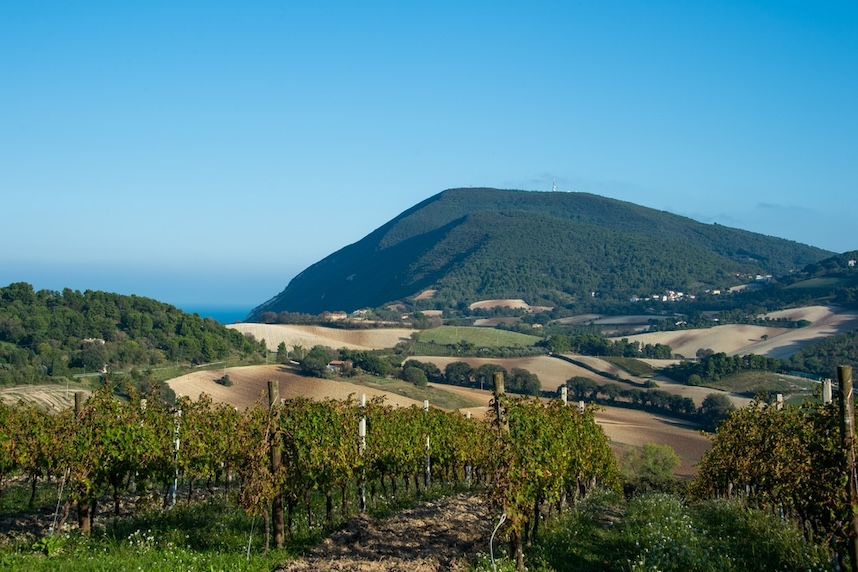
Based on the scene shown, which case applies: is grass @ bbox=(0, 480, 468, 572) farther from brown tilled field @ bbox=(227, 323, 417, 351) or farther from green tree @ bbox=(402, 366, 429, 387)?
brown tilled field @ bbox=(227, 323, 417, 351)

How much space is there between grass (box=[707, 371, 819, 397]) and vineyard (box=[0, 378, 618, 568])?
5593cm

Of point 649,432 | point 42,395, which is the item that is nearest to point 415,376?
point 649,432

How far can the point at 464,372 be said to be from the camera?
284ft

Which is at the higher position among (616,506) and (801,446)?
(801,446)

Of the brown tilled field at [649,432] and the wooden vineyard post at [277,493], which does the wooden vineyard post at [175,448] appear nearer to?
the wooden vineyard post at [277,493]

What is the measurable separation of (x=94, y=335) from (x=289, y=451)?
6129cm

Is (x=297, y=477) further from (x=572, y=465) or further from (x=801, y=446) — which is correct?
(x=801, y=446)

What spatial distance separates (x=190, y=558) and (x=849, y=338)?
106m

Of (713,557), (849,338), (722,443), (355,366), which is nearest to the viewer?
(713,557)

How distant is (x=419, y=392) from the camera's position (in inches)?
2830

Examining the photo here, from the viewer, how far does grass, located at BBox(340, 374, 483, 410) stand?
67688 millimetres

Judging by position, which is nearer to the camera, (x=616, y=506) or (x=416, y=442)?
(x=616, y=506)

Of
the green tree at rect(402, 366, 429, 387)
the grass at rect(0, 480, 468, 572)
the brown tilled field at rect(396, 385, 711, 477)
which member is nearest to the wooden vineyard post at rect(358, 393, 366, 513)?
the grass at rect(0, 480, 468, 572)

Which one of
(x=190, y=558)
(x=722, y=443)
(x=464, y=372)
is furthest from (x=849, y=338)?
(x=190, y=558)
